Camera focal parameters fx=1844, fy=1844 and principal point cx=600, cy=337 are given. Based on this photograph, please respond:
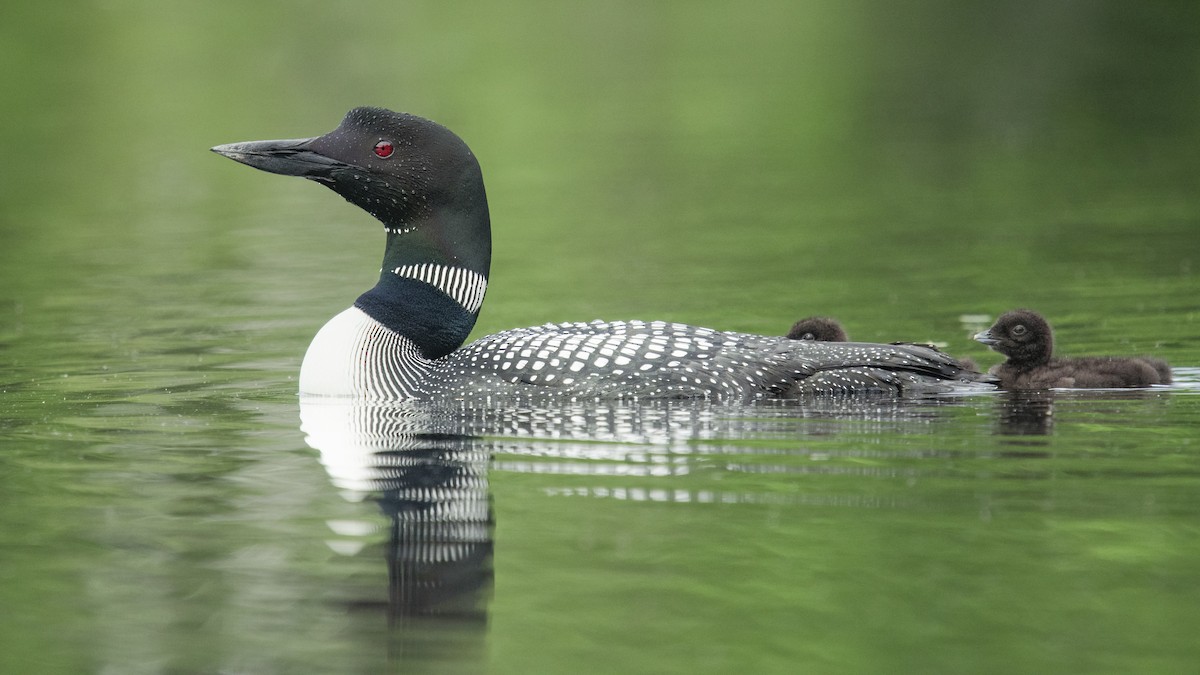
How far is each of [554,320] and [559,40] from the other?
76.9ft

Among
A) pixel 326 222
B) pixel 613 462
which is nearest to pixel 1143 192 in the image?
pixel 326 222

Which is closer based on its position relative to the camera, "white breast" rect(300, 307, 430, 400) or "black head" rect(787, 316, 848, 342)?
"white breast" rect(300, 307, 430, 400)

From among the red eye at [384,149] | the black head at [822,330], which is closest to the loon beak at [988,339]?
the black head at [822,330]

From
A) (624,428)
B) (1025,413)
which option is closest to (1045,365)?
(1025,413)

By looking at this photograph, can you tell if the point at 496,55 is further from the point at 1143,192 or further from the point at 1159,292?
the point at 1159,292

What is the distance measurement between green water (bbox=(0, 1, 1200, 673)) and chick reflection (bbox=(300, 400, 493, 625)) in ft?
0.05

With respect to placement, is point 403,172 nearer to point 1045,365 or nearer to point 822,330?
point 822,330

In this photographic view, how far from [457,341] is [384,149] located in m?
0.74

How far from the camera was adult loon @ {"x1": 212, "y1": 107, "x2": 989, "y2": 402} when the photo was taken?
628 centimetres

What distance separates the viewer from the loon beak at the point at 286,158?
6.50 meters

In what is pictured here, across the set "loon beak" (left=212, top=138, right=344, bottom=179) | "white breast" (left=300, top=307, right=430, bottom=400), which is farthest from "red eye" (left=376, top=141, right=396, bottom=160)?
"white breast" (left=300, top=307, right=430, bottom=400)

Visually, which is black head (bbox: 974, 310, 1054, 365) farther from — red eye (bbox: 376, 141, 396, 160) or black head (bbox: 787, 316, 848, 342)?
red eye (bbox: 376, 141, 396, 160)

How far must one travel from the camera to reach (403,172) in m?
6.54

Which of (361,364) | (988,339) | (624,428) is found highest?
(988,339)
